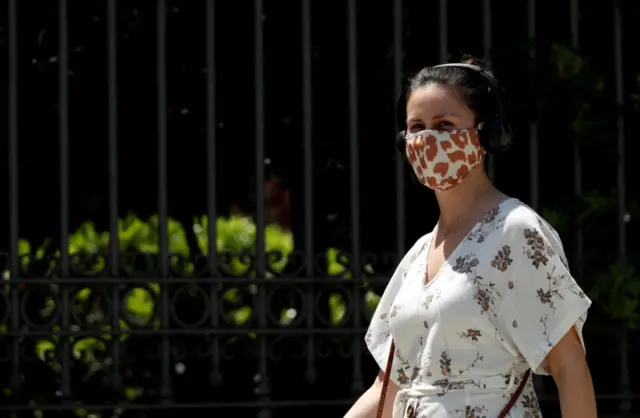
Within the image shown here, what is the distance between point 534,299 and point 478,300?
0.12m

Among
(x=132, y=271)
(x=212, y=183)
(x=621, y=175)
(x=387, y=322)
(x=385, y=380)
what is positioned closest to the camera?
(x=385, y=380)

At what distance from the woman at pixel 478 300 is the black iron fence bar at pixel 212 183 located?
Answer: 2170mm

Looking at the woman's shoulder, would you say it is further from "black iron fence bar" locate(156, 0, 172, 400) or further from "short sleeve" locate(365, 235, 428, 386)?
"black iron fence bar" locate(156, 0, 172, 400)

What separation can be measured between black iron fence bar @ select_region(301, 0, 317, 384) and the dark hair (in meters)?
2.16

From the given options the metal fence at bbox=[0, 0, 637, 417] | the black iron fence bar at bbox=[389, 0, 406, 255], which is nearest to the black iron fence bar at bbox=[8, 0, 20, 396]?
the metal fence at bbox=[0, 0, 637, 417]

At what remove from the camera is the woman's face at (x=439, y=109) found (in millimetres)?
3436

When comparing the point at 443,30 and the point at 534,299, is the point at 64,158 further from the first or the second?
the point at 534,299

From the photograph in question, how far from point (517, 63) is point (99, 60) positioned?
157 cm

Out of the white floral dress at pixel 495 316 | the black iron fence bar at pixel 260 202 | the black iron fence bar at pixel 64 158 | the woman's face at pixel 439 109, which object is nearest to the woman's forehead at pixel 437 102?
the woman's face at pixel 439 109

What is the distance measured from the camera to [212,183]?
5.67 meters

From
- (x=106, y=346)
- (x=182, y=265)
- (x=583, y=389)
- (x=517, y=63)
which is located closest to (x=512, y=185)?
(x=517, y=63)

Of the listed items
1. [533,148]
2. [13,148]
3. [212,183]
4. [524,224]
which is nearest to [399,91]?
[533,148]

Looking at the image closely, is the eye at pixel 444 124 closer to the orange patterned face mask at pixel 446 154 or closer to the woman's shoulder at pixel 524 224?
the orange patterned face mask at pixel 446 154

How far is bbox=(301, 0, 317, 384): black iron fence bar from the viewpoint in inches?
221
